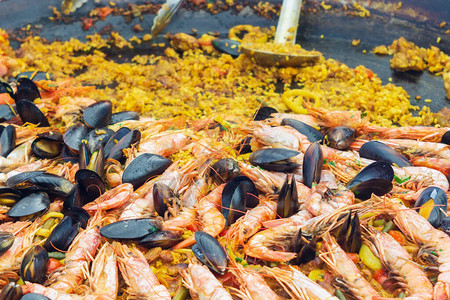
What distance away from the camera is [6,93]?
4.15m

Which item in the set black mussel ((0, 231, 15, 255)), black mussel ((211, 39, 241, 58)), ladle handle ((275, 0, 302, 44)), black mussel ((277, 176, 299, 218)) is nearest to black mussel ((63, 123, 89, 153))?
black mussel ((0, 231, 15, 255))

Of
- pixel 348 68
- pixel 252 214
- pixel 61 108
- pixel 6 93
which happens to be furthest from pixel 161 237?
pixel 348 68

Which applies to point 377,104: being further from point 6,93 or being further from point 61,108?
point 6,93

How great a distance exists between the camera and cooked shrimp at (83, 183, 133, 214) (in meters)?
2.63

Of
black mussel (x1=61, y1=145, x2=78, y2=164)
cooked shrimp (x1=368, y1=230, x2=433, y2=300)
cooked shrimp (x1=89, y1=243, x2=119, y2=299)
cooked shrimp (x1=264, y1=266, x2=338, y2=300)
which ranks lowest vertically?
cooked shrimp (x1=89, y1=243, x2=119, y2=299)

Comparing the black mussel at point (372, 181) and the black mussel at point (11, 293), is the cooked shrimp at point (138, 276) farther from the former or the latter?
the black mussel at point (372, 181)

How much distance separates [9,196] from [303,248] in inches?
82.6

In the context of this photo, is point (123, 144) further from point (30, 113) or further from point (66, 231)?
point (30, 113)

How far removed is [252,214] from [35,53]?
4558 millimetres

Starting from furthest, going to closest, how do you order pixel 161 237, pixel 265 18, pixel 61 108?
pixel 265 18 < pixel 61 108 < pixel 161 237

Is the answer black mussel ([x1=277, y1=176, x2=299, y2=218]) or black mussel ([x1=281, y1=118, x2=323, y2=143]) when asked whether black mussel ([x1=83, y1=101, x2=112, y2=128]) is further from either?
black mussel ([x1=277, y1=176, x2=299, y2=218])

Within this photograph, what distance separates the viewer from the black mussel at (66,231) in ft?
7.83

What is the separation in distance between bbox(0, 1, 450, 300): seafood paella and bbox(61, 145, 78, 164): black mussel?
0.02m

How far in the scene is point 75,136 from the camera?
327cm
